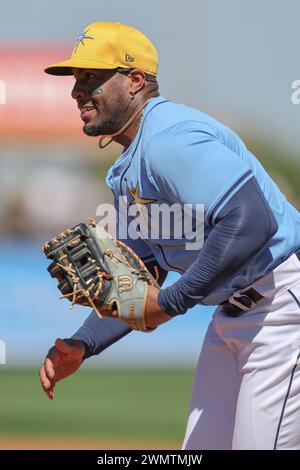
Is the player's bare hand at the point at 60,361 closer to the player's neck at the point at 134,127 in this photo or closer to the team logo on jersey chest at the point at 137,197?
the team logo on jersey chest at the point at 137,197

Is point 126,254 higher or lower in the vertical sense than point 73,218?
higher

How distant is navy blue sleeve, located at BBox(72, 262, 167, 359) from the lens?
9.77 feet

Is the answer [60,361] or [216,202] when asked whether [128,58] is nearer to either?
[216,202]

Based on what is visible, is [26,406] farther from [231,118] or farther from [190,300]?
[231,118]

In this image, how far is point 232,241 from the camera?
8.00 feet

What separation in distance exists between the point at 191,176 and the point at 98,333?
0.75m

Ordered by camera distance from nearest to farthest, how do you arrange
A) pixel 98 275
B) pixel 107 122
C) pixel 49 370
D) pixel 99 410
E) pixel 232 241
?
1. pixel 232 241
2. pixel 98 275
3. pixel 107 122
4. pixel 49 370
5. pixel 99 410

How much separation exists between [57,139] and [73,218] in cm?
160

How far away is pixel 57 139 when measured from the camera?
12266mm

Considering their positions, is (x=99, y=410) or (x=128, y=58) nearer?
(x=128, y=58)

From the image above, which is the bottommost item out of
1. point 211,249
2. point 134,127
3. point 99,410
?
Result: point 99,410

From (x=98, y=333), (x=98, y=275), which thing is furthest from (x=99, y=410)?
(x=98, y=275)

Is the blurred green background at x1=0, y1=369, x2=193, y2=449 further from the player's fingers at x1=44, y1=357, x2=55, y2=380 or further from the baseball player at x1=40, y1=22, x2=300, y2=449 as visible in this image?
the baseball player at x1=40, y1=22, x2=300, y2=449
